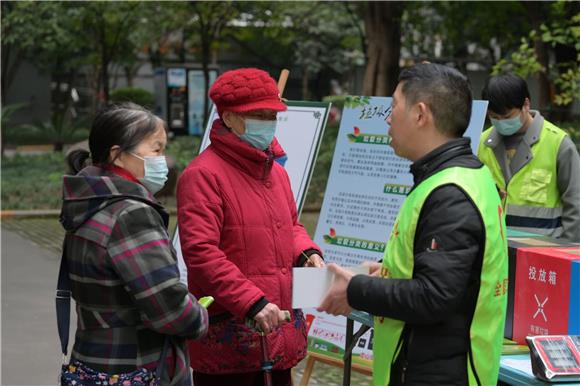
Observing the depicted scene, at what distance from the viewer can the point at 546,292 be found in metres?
3.28

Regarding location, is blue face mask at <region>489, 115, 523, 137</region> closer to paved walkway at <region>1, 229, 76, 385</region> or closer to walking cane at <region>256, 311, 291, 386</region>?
walking cane at <region>256, 311, 291, 386</region>

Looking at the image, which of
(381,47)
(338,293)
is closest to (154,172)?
(338,293)

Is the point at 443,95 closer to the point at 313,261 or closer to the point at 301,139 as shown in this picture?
the point at 313,261

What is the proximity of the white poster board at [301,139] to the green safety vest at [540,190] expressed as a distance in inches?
44.1

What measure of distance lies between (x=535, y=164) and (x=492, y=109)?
1.36ft

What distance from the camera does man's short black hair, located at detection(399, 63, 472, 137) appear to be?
2.56m

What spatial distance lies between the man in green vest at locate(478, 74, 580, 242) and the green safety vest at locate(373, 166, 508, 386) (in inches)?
97.0

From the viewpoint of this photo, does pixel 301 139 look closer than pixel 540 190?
No

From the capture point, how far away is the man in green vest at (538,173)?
16.4 feet

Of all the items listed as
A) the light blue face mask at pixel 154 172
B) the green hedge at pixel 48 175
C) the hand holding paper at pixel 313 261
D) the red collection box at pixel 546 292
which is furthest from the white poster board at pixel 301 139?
the green hedge at pixel 48 175

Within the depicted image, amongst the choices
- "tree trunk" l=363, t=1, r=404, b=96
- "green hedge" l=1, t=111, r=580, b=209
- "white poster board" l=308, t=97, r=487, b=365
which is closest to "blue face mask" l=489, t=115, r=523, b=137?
"white poster board" l=308, t=97, r=487, b=365

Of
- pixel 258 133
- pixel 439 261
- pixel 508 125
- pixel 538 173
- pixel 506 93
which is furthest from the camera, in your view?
pixel 538 173

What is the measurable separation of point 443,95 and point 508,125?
249 cm

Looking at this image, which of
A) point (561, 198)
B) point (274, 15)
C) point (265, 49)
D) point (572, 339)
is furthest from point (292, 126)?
point (265, 49)
